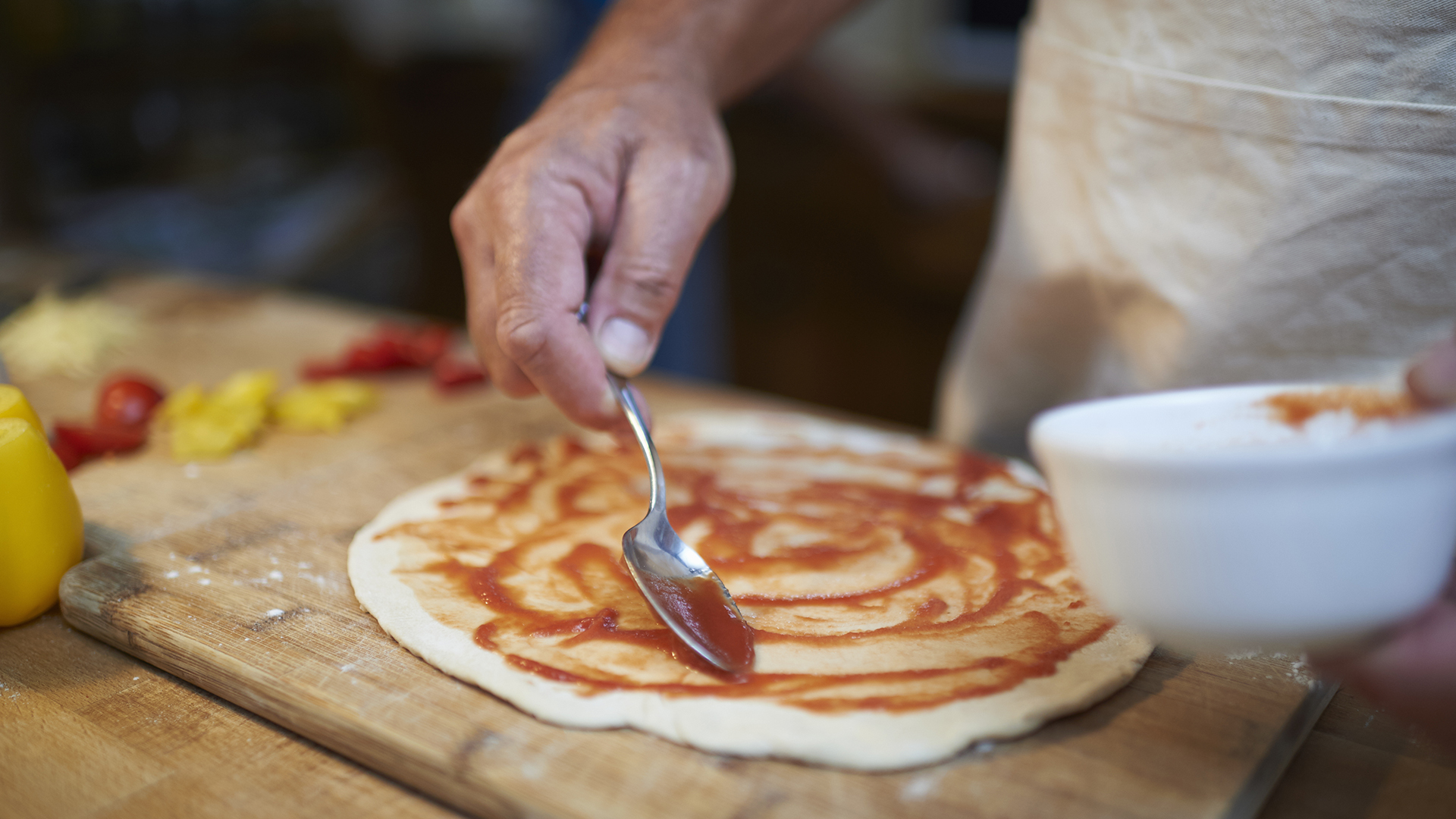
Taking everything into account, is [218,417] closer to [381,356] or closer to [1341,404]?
[381,356]

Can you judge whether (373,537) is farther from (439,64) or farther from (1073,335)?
(439,64)

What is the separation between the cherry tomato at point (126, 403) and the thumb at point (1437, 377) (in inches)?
62.0

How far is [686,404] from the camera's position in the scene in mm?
1729

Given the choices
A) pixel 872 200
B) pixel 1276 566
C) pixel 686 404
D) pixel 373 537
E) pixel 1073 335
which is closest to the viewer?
pixel 1276 566

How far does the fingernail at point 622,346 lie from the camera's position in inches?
44.5

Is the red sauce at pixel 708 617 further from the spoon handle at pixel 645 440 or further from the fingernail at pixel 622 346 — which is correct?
the fingernail at pixel 622 346

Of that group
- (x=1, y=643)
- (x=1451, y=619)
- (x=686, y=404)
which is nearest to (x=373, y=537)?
(x=1, y=643)

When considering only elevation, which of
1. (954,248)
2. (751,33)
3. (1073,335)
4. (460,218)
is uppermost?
(751,33)

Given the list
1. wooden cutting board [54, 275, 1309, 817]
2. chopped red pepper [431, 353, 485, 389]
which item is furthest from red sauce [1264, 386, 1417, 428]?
chopped red pepper [431, 353, 485, 389]

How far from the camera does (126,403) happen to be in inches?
60.9

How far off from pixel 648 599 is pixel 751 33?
0.85m

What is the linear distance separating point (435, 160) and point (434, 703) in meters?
3.88

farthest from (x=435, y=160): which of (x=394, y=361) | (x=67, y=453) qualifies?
(x=67, y=453)

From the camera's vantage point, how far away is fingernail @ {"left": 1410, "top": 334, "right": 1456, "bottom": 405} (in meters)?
0.61
